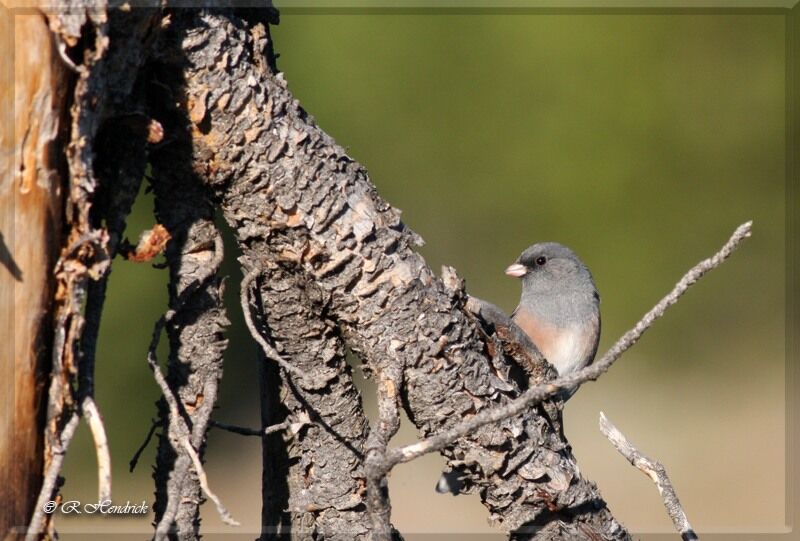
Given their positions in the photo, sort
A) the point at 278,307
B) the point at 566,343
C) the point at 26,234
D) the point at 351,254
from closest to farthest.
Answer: the point at 26,234, the point at 351,254, the point at 278,307, the point at 566,343

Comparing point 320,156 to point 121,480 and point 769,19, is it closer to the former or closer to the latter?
point 121,480

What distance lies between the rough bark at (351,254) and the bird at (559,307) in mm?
1117

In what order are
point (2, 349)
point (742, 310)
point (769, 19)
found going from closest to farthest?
point (2, 349)
point (769, 19)
point (742, 310)

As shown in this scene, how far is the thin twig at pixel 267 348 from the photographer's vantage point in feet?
4.42

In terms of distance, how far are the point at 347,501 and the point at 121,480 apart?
228 cm

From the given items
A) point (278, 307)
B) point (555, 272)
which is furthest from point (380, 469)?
point (555, 272)

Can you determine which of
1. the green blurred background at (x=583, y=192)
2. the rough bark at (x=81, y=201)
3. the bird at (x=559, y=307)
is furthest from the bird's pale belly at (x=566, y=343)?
the rough bark at (x=81, y=201)

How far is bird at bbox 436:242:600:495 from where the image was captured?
256 cm

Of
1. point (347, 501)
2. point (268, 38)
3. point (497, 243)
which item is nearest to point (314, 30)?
point (497, 243)

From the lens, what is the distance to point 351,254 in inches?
51.2

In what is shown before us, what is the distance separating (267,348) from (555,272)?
154 centimetres

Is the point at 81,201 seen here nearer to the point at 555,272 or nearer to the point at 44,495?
the point at 44,495

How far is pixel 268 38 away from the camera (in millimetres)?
1349

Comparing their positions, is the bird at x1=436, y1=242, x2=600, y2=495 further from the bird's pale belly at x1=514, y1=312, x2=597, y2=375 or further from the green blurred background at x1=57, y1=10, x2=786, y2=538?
the green blurred background at x1=57, y1=10, x2=786, y2=538
